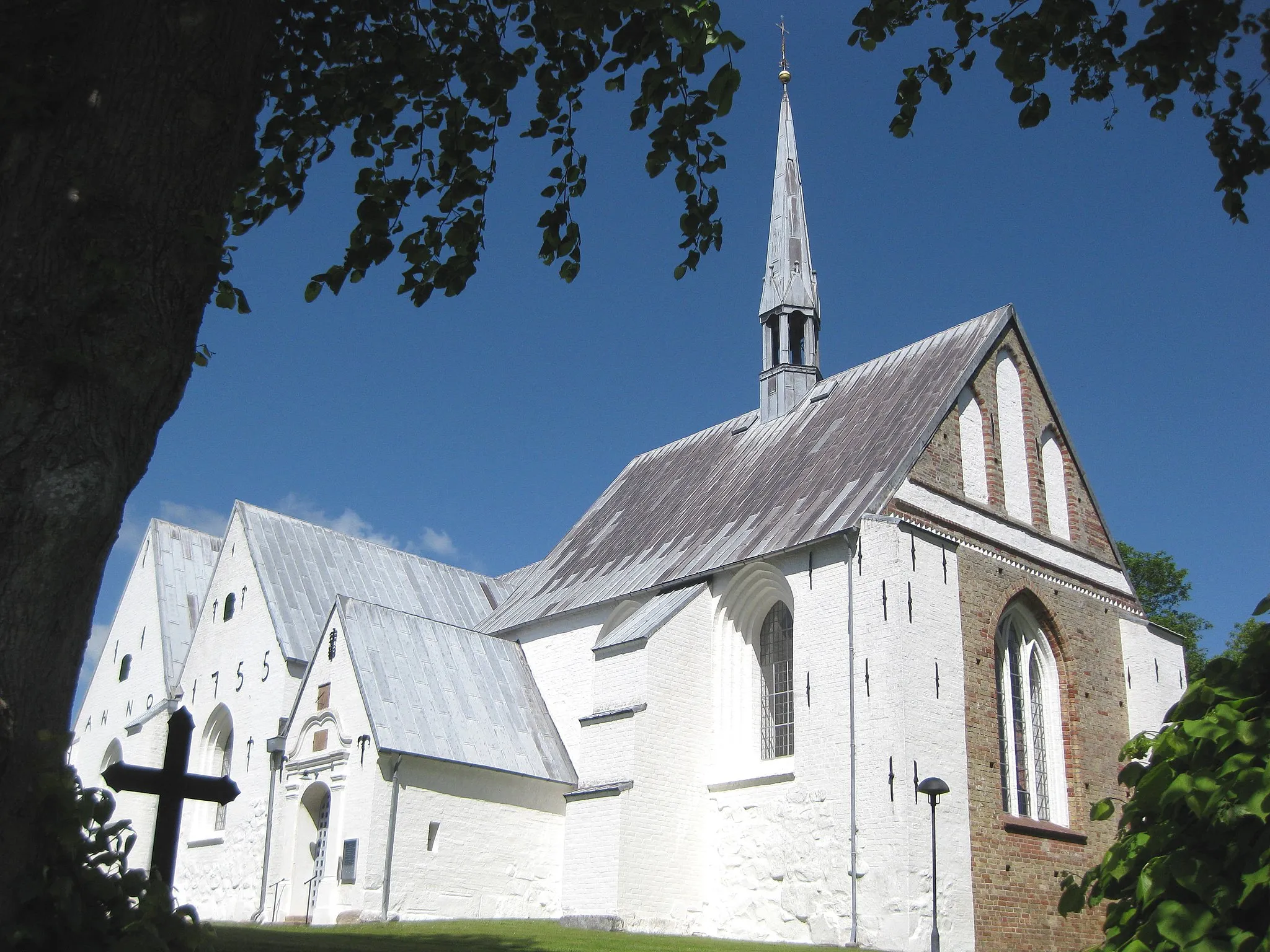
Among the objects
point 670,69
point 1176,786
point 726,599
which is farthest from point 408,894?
point 1176,786

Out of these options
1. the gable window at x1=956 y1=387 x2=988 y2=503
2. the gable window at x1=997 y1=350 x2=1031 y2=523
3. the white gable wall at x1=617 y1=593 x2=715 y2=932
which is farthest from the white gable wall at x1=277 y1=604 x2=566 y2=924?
the gable window at x1=997 y1=350 x2=1031 y2=523

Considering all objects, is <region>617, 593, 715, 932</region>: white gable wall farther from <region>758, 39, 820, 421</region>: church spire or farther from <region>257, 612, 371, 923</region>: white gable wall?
<region>758, 39, 820, 421</region>: church spire

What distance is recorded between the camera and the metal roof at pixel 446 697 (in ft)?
65.1

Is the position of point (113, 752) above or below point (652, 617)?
below

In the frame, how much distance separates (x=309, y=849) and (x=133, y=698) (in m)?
11.4

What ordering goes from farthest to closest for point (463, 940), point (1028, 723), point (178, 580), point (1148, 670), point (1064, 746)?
point (178, 580)
point (1148, 670)
point (1064, 746)
point (1028, 723)
point (463, 940)

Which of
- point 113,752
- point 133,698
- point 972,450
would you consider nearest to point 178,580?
point 133,698

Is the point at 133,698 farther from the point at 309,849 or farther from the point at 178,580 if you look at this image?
the point at 309,849

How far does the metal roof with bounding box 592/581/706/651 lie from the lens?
1970cm

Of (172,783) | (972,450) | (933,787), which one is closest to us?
(172,783)

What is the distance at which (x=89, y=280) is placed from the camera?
493cm

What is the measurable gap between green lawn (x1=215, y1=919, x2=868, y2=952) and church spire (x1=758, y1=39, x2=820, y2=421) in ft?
38.5

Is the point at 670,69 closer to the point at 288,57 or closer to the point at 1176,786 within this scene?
the point at 288,57

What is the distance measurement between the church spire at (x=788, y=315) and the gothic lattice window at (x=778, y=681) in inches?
236
